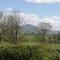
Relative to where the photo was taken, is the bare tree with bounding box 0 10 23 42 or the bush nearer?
the bush

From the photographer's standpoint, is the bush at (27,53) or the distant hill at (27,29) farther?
the distant hill at (27,29)

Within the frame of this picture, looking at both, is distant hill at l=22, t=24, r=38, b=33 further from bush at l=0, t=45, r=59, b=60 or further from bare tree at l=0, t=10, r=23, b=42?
bush at l=0, t=45, r=59, b=60

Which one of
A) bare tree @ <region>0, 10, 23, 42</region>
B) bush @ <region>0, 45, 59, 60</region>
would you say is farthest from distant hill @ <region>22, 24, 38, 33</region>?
bush @ <region>0, 45, 59, 60</region>

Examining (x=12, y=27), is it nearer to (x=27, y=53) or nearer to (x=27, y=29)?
(x=27, y=29)

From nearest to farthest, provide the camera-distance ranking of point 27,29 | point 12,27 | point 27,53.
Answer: point 27,53 → point 12,27 → point 27,29

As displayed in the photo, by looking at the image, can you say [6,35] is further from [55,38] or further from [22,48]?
[22,48]

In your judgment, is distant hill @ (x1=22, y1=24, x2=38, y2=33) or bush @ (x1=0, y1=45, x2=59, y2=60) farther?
distant hill @ (x1=22, y1=24, x2=38, y2=33)

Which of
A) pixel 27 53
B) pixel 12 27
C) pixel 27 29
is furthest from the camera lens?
pixel 27 29

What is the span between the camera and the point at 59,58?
12531mm

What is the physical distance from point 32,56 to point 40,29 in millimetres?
27435

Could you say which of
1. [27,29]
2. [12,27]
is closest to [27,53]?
[12,27]

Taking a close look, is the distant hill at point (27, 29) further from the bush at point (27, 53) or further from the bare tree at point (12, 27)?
the bush at point (27, 53)

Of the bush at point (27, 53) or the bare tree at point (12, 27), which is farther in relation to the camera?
the bare tree at point (12, 27)

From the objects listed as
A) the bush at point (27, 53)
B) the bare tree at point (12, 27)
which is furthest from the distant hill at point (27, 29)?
the bush at point (27, 53)
